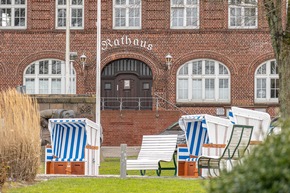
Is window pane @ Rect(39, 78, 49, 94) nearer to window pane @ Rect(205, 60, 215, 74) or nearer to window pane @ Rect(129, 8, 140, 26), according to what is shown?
window pane @ Rect(129, 8, 140, 26)

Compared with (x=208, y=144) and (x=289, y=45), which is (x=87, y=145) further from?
(x=289, y=45)

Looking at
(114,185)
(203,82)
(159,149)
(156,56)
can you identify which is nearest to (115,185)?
(114,185)

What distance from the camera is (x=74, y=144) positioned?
623 inches

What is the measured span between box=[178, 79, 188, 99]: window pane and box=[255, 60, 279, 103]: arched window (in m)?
3.28

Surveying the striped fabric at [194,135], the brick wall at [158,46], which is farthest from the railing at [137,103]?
the striped fabric at [194,135]

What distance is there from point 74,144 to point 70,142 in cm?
10

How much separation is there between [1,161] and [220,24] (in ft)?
87.1

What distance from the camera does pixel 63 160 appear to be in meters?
15.8

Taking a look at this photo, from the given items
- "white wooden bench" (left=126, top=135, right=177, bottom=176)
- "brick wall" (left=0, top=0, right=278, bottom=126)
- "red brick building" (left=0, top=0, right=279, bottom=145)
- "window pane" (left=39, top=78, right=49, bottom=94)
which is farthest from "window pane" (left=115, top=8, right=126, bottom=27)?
"white wooden bench" (left=126, top=135, right=177, bottom=176)

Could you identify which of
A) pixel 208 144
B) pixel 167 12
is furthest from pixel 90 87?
pixel 208 144

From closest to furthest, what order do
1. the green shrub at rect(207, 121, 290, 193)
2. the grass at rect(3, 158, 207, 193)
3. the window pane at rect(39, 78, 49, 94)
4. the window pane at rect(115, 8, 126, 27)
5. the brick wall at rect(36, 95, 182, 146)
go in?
the green shrub at rect(207, 121, 290, 193) < the grass at rect(3, 158, 207, 193) < the brick wall at rect(36, 95, 182, 146) < the window pane at rect(39, 78, 49, 94) < the window pane at rect(115, 8, 126, 27)

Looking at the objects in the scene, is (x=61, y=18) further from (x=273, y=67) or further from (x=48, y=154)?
(x=48, y=154)

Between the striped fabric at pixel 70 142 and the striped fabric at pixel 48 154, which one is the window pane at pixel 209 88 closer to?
the striped fabric at pixel 70 142

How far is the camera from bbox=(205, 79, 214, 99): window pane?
3750 centimetres
